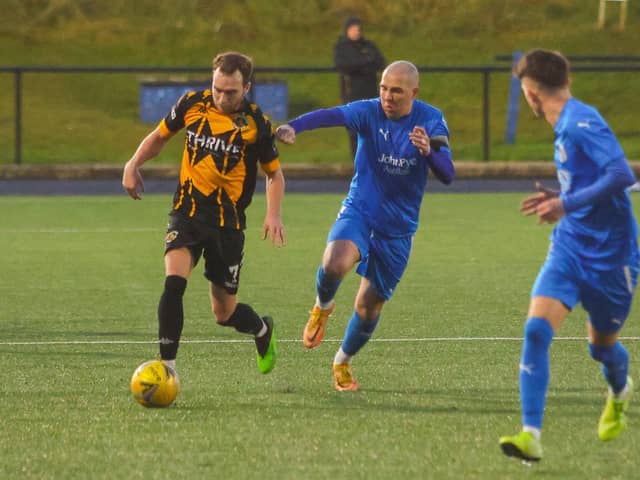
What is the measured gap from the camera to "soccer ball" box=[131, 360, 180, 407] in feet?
24.7

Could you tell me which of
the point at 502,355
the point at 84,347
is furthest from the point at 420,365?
the point at 84,347

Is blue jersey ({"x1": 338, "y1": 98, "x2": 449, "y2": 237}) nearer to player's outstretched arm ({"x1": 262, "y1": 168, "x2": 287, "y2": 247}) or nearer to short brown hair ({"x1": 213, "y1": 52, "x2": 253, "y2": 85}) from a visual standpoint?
player's outstretched arm ({"x1": 262, "y1": 168, "x2": 287, "y2": 247})

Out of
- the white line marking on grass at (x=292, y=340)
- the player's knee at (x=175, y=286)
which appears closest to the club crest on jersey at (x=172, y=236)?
the player's knee at (x=175, y=286)

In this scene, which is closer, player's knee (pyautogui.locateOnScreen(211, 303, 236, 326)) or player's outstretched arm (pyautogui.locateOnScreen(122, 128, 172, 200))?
player's outstretched arm (pyautogui.locateOnScreen(122, 128, 172, 200))

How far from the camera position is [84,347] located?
380 inches

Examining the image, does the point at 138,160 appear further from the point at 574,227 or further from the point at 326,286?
the point at 574,227

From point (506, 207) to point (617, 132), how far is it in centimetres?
1189

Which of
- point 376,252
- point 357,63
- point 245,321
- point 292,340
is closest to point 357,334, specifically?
point 376,252

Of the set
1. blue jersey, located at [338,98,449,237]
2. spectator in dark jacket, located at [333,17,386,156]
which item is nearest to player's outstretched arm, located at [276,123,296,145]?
blue jersey, located at [338,98,449,237]

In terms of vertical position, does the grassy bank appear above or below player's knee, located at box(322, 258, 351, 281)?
below

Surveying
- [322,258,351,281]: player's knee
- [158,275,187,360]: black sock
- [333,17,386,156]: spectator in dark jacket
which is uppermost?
[322,258,351,281]: player's knee

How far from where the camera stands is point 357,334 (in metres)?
8.41

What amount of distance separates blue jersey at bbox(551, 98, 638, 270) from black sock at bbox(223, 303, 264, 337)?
253 cm

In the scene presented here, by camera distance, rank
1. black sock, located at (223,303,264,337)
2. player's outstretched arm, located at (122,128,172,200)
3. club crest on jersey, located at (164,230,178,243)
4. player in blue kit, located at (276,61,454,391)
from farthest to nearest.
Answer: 1. black sock, located at (223,303,264,337)
2. player in blue kit, located at (276,61,454,391)
3. player's outstretched arm, located at (122,128,172,200)
4. club crest on jersey, located at (164,230,178,243)
